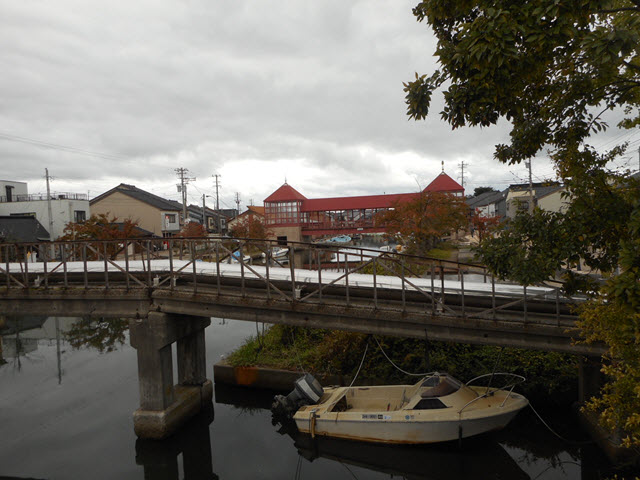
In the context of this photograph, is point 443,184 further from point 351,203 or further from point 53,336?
point 53,336

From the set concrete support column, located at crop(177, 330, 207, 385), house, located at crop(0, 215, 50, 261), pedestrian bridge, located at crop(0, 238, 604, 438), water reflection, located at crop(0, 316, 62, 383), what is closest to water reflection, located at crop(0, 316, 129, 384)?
water reflection, located at crop(0, 316, 62, 383)

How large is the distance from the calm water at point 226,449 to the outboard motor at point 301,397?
84cm

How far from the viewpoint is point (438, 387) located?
11.8 metres

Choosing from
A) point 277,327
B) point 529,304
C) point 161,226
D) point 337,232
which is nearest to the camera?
point 529,304

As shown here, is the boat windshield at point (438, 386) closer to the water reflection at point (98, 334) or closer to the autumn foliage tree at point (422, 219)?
the autumn foliage tree at point (422, 219)

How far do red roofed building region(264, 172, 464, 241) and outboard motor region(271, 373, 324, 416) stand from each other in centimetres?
3813

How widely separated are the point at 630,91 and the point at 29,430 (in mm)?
18863

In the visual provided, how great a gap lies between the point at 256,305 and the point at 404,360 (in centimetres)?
715

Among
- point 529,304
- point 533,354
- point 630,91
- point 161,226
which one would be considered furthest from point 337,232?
point 630,91

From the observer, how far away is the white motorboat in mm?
11328

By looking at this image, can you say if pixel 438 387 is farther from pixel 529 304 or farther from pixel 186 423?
pixel 186 423

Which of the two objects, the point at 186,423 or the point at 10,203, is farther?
the point at 10,203

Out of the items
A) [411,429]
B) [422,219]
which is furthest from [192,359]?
[422,219]

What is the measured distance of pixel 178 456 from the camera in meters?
12.4
